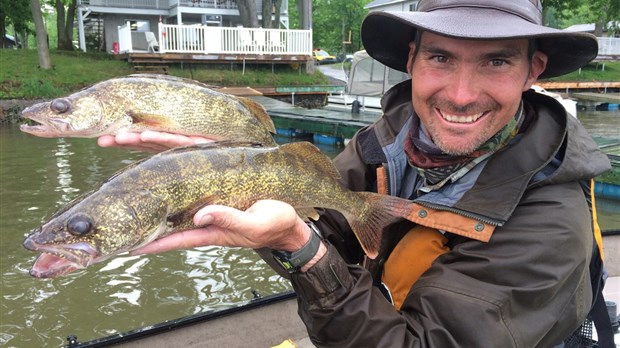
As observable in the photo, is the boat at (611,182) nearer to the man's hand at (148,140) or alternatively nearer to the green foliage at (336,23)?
the man's hand at (148,140)

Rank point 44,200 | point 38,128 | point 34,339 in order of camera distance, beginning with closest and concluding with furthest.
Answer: point 38,128 < point 34,339 < point 44,200

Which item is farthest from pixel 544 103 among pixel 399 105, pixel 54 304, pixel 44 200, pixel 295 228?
pixel 44 200

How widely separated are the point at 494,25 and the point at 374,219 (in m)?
0.98

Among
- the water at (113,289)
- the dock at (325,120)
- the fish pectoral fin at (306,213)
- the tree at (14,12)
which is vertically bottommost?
the water at (113,289)

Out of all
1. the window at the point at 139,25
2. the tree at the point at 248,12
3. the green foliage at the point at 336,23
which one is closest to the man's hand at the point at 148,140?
the tree at the point at 248,12

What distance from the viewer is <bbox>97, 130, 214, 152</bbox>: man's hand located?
7.47 feet

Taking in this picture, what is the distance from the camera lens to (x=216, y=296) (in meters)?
6.95

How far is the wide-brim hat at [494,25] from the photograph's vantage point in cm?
197

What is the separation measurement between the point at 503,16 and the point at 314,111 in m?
16.7

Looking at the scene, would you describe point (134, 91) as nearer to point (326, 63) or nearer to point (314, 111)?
point (314, 111)

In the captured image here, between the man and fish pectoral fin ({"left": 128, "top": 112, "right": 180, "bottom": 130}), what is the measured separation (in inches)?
2.0

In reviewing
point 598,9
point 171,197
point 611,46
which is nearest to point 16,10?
point 171,197

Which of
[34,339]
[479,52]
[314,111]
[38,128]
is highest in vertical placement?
[479,52]

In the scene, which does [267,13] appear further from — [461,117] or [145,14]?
[461,117]
